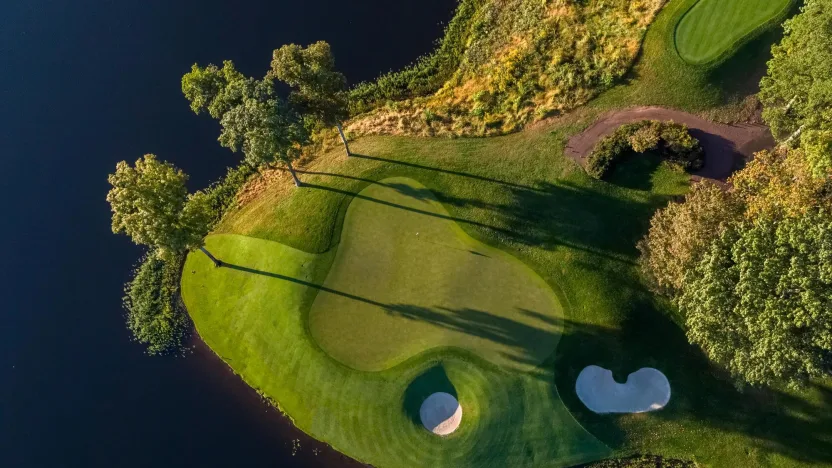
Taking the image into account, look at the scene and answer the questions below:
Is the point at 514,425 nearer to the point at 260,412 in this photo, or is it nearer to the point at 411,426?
the point at 411,426

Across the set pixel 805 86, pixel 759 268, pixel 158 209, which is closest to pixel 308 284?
pixel 158 209

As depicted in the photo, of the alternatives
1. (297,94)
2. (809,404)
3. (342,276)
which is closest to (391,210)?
(342,276)

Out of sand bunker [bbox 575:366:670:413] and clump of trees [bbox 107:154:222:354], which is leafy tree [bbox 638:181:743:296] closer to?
sand bunker [bbox 575:366:670:413]

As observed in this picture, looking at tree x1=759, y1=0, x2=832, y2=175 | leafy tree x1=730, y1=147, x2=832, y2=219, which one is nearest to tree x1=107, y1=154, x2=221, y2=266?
leafy tree x1=730, y1=147, x2=832, y2=219

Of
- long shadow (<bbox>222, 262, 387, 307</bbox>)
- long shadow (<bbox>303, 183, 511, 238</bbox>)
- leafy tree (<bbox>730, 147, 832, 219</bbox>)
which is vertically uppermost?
leafy tree (<bbox>730, 147, 832, 219</bbox>)

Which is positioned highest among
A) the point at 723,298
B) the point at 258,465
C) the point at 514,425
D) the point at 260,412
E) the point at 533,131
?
the point at 533,131
